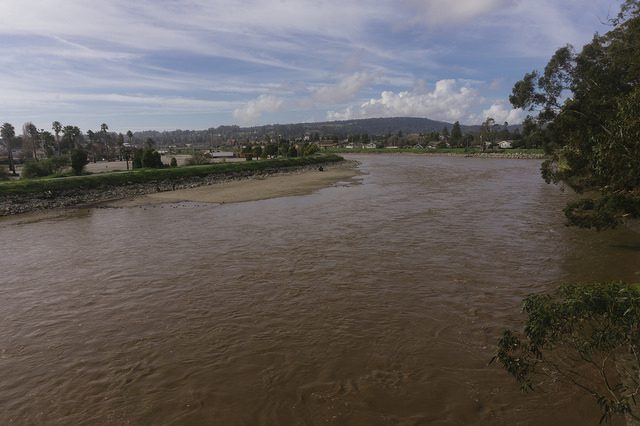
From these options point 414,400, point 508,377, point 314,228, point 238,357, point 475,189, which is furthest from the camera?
point 475,189

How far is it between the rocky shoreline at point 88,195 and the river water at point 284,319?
37.6 feet

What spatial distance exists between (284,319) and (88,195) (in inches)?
1442

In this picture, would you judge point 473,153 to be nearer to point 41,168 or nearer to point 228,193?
point 228,193

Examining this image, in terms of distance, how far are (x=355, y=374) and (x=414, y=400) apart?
59.1 inches

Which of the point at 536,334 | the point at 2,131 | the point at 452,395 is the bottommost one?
the point at 452,395

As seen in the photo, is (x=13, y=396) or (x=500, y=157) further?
(x=500, y=157)

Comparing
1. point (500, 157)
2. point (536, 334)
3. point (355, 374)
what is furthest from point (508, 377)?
point (500, 157)

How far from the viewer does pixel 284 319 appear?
12328 millimetres

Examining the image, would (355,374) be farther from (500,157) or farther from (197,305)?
(500,157)

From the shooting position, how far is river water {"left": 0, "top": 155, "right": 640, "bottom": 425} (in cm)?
833

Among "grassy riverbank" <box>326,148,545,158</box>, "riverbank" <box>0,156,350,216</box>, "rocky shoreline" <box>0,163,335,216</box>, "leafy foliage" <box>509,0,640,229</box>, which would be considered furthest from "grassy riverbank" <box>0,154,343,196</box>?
"grassy riverbank" <box>326,148,545,158</box>

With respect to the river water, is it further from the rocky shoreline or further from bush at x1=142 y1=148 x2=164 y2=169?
bush at x1=142 y1=148 x2=164 y2=169

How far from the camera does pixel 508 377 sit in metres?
9.02

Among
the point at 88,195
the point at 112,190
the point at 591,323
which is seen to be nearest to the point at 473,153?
the point at 112,190
